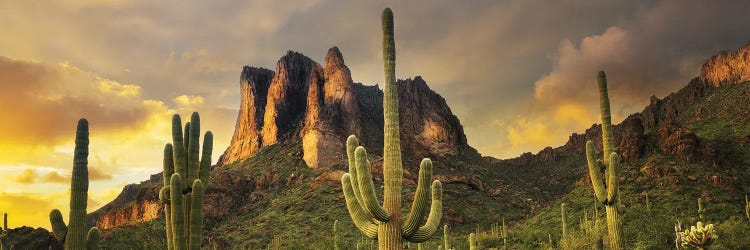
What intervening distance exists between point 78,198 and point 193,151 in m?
3.59

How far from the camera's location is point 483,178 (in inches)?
3041

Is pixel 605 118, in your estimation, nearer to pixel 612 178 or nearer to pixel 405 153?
pixel 612 178

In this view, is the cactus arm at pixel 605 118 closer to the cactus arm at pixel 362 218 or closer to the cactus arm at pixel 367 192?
the cactus arm at pixel 362 218

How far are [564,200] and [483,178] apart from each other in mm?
30382

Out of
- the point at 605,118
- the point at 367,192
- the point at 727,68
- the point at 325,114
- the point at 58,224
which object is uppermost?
the point at 727,68

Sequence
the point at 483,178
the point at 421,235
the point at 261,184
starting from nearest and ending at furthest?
the point at 421,235, the point at 261,184, the point at 483,178

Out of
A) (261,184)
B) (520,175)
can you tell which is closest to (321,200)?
(261,184)

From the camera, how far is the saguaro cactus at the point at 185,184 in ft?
40.1

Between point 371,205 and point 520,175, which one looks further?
point 520,175

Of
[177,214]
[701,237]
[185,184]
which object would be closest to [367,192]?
[177,214]

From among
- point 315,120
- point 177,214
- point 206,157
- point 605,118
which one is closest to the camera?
point 177,214

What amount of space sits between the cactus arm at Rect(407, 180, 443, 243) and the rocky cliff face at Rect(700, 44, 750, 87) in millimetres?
91195

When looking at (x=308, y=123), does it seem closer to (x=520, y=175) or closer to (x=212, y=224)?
(x=212, y=224)

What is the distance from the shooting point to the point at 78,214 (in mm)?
9922
